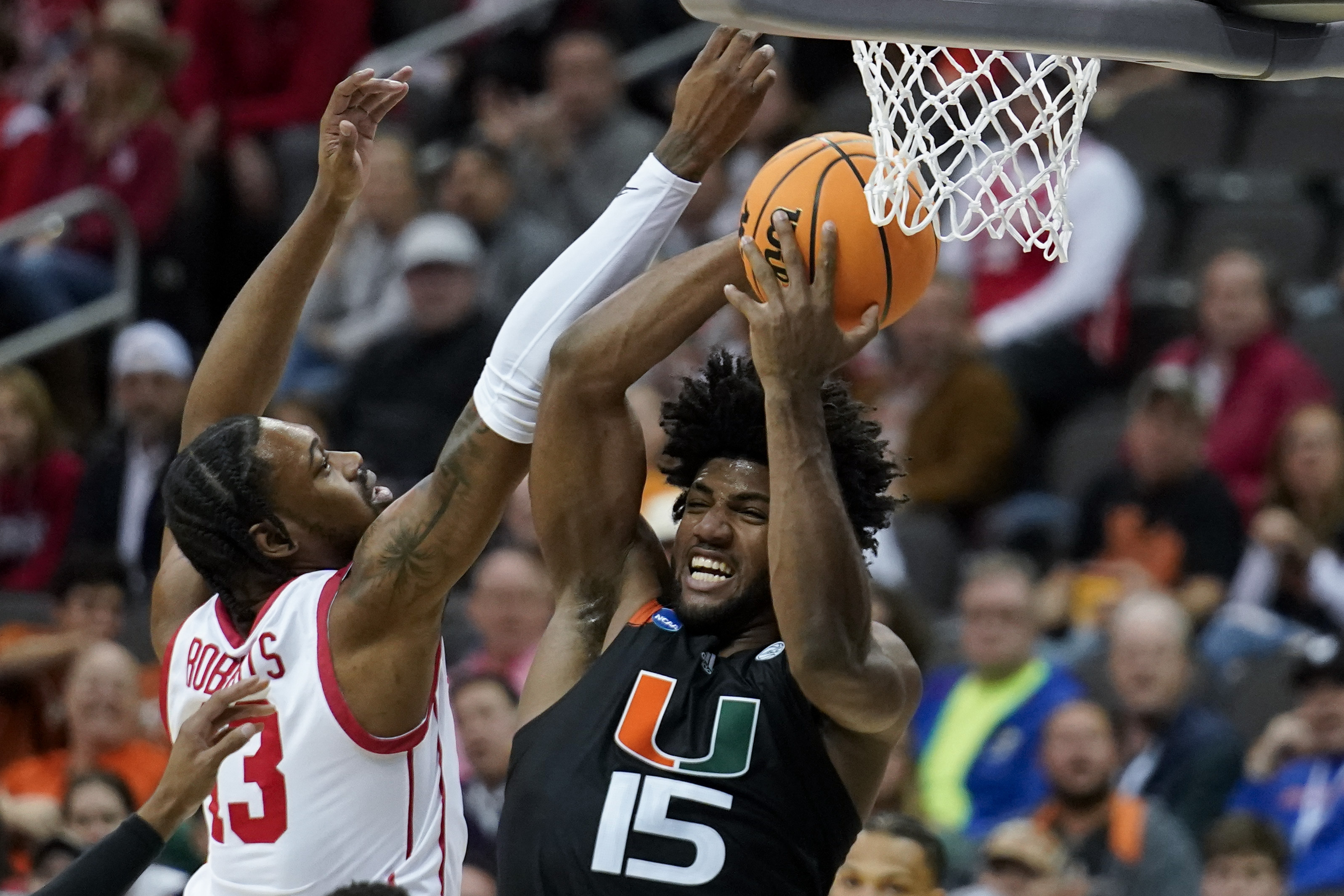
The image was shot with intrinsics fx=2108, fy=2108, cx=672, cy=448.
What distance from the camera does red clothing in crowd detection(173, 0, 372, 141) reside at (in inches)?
421

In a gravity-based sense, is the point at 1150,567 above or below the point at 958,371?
below

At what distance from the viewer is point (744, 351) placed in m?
8.56

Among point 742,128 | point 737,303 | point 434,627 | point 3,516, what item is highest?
point 742,128

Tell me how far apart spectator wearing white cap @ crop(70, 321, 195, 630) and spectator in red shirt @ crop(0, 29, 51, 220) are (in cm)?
186

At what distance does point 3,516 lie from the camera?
930 cm

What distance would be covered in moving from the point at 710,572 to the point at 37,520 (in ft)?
20.4

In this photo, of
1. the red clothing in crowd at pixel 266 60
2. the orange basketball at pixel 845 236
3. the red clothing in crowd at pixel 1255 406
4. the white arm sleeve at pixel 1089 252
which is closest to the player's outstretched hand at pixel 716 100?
the orange basketball at pixel 845 236

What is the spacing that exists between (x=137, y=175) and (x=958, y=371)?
162 inches

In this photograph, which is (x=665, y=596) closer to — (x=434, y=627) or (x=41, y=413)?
(x=434, y=627)

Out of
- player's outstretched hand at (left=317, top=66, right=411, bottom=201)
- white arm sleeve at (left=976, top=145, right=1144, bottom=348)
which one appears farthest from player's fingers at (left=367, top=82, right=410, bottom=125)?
white arm sleeve at (left=976, top=145, right=1144, bottom=348)

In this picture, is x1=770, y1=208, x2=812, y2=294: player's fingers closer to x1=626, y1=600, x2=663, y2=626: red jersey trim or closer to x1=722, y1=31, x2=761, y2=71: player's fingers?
x1=722, y1=31, x2=761, y2=71: player's fingers

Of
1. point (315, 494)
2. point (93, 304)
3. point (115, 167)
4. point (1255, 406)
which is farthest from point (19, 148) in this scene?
point (315, 494)

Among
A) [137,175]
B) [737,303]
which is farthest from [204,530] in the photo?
[137,175]

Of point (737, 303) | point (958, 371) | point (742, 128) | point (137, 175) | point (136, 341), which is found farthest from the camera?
point (137, 175)
